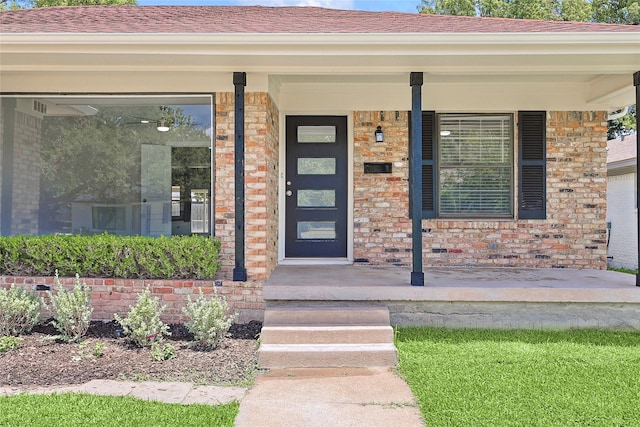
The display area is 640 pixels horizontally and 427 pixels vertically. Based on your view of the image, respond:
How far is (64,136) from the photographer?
16.8ft

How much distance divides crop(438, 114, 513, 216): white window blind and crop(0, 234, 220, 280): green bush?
3.16 m

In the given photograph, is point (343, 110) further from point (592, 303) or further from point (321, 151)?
point (592, 303)

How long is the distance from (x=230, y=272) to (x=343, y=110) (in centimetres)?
257

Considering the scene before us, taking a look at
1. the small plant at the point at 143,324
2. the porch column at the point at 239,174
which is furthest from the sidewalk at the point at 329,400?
the porch column at the point at 239,174

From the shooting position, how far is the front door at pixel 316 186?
6.15 meters

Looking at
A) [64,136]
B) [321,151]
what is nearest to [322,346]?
[321,151]

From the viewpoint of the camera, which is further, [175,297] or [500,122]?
[500,122]

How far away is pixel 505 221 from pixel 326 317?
3.08 m

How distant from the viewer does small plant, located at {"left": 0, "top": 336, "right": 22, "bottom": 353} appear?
147 inches

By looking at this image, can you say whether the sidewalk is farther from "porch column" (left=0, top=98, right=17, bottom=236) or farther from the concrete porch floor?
"porch column" (left=0, top=98, right=17, bottom=236)

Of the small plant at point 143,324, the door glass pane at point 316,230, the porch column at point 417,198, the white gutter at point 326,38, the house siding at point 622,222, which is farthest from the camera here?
the house siding at point 622,222

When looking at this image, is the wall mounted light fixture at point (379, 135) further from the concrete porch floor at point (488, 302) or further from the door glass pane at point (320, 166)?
the concrete porch floor at point (488, 302)

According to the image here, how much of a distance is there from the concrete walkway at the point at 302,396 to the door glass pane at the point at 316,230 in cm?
281

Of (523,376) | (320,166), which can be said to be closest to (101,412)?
(523,376)
